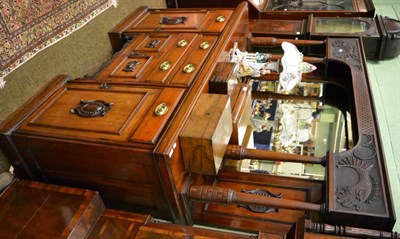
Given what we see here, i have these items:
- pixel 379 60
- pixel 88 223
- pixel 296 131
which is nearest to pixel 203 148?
pixel 88 223

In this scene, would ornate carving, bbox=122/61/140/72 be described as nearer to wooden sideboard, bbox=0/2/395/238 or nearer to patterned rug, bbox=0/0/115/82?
wooden sideboard, bbox=0/2/395/238

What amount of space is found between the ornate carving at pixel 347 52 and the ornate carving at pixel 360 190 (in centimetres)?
76

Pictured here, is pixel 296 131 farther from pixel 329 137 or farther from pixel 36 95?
pixel 36 95

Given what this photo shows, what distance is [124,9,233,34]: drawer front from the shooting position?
193cm

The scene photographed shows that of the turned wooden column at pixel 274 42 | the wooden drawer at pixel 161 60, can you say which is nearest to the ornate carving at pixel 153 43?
the wooden drawer at pixel 161 60

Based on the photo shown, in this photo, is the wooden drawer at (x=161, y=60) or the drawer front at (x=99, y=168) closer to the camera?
the drawer front at (x=99, y=168)

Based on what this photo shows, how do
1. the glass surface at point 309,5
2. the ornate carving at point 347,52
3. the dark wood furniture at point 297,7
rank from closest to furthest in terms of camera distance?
the ornate carving at point 347,52
the dark wood furniture at point 297,7
the glass surface at point 309,5

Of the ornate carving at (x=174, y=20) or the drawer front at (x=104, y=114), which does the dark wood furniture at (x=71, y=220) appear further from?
the ornate carving at (x=174, y=20)

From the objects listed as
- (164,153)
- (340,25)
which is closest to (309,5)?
(340,25)

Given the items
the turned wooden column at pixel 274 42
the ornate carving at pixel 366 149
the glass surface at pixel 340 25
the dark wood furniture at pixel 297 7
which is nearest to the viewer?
the ornate carving at pixel 366 149

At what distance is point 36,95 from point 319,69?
159 cm

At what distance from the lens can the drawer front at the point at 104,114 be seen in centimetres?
125

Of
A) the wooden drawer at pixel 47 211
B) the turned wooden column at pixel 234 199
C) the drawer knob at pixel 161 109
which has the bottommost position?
the turned wooden column at pixel 234 199

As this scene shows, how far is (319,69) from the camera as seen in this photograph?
7.00 ft
